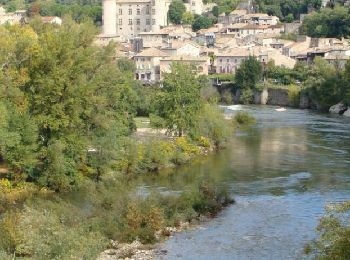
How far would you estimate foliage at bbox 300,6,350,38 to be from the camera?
58.3m

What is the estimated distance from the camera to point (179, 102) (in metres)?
26.5

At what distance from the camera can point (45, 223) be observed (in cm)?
1263

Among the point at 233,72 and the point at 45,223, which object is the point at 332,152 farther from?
the point at 233,72

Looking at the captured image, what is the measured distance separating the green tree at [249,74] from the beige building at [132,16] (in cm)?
2669

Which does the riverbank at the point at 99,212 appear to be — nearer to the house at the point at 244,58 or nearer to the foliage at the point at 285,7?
the house at the point at 244,58

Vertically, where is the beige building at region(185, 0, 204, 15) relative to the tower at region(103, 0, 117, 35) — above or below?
above

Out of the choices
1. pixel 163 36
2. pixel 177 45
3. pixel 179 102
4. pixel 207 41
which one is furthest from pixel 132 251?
pixel 207 41

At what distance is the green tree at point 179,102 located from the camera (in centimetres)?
2634

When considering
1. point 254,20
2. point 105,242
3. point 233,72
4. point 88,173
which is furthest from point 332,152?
point 254,20

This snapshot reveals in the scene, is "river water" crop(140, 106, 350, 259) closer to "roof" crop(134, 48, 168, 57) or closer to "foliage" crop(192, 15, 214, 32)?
"roof" crop(134, 48, 168, 57)

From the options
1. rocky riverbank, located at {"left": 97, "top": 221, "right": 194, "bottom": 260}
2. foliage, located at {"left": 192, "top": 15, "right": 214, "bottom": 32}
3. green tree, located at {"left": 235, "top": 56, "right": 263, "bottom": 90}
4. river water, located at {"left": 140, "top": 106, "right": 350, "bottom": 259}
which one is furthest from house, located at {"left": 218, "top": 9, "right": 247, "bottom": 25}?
rocky riverbank, located at {"left": 97, "top": 221, "right": 194, "bottom": 260}

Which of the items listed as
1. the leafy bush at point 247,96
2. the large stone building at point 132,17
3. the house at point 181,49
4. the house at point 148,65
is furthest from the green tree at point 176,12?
the leafy bush at point 247,96

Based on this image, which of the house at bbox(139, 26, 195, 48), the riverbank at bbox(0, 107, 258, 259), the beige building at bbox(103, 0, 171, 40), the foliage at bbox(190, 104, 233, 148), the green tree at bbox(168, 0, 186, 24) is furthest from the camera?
the green tree at bbox(168, 0, 186, 24)

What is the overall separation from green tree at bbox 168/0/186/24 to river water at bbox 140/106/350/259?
4587cm
